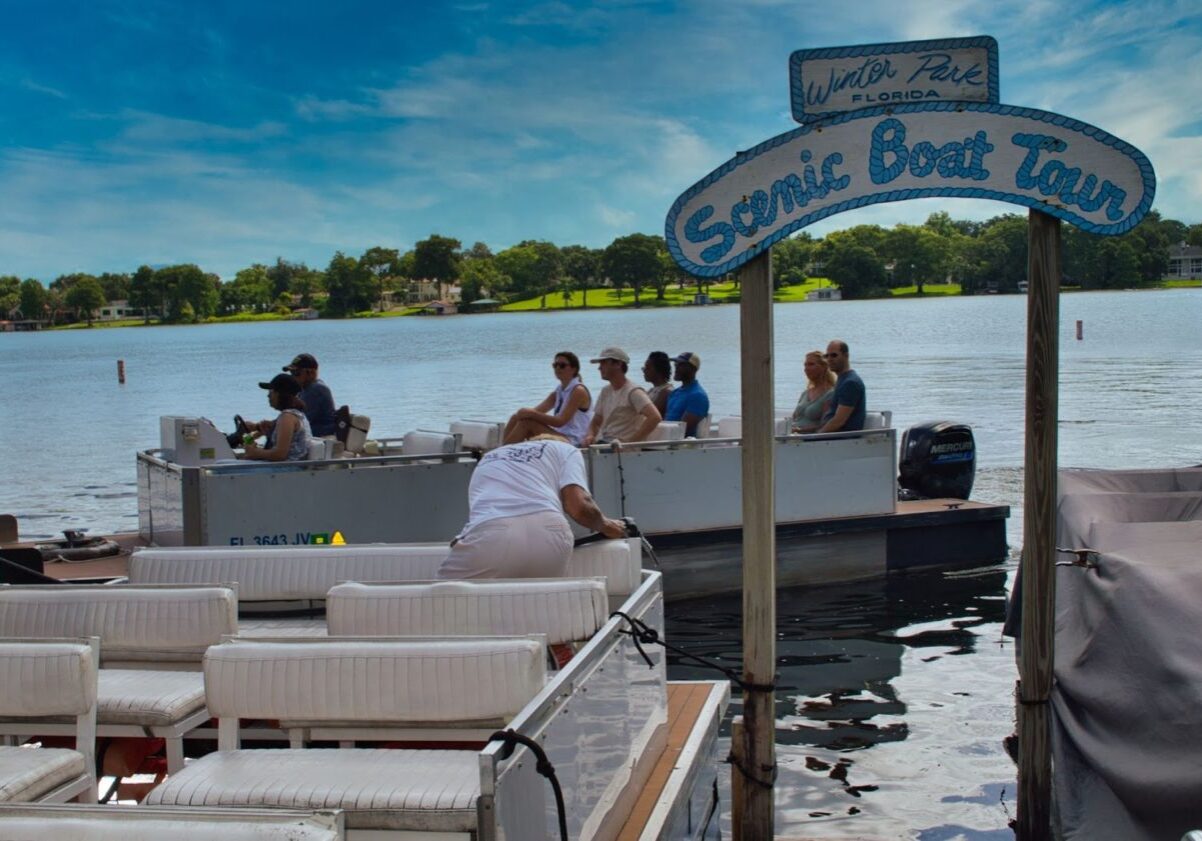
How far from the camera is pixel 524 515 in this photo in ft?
18.6

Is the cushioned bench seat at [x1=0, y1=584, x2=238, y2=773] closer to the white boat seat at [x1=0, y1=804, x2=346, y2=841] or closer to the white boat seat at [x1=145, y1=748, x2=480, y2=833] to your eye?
the white boat seat at [x1=145, y1=748, x2=480, y2=833]

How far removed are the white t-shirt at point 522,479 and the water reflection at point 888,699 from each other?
246cm

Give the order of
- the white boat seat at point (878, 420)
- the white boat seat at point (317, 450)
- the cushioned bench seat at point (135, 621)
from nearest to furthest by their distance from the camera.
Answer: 1. the cushioned bench seat at point (135, 621)
2. the white boat seat at point (317, 450)
3. the white boat seat at point (878, 420)

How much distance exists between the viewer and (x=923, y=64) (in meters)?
5.43

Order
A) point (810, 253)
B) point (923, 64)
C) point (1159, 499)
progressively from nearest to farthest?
point (923, 64), point (1159, 499), point (810, 253)

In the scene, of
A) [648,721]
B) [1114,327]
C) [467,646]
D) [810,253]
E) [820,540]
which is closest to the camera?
[467,646]

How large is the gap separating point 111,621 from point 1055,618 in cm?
379

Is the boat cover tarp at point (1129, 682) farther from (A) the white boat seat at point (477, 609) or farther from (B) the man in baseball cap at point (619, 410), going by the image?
(B) the man in baseball cap at point (619, 410)

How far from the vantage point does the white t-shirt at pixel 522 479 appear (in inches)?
225

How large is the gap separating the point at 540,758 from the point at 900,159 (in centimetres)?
301

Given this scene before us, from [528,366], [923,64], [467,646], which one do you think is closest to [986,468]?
[923,64]

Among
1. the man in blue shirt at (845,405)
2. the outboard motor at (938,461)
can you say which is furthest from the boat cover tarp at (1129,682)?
the outboard motor at (938,461)

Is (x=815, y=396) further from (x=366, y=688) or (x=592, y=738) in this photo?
(x=366, y=688)

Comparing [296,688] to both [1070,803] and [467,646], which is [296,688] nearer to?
[467,646]
